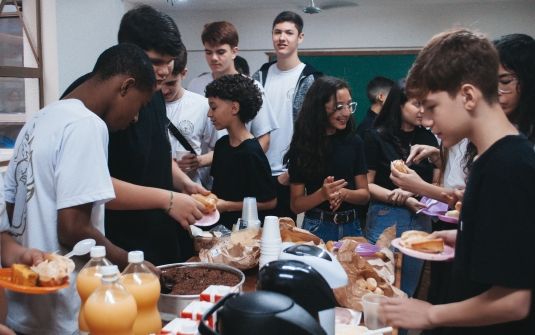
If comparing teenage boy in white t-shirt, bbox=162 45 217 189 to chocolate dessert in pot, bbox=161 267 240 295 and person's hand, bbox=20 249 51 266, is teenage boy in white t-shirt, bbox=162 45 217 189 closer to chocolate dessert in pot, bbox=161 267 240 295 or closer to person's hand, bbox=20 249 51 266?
chocolate dessert in pot, bbox=161 267 240 295

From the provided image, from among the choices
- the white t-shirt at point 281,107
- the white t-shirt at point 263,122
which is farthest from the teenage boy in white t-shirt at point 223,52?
the white t-shirt at point 281,107

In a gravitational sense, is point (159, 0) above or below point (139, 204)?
above

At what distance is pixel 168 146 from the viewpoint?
1966mm

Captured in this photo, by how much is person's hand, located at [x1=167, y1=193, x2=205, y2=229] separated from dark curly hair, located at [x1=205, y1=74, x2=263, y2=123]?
1214mm

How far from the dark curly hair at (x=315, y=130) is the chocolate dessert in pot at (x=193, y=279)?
1.31m

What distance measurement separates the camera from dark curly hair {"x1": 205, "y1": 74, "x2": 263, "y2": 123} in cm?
271

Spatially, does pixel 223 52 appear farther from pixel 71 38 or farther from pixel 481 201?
pixel 481 201

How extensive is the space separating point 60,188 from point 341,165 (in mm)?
1776

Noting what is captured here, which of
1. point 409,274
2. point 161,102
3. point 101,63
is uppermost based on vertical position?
point 101,63

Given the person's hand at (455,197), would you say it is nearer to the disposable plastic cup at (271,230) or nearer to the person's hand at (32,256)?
the disposable plastic cup at (271,230)

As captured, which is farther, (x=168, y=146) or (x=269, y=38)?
(x=269, y=38)

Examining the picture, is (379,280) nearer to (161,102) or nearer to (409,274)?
(409,274)

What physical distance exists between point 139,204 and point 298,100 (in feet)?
6.57

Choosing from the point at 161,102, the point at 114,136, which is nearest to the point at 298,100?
the point at 161,102
